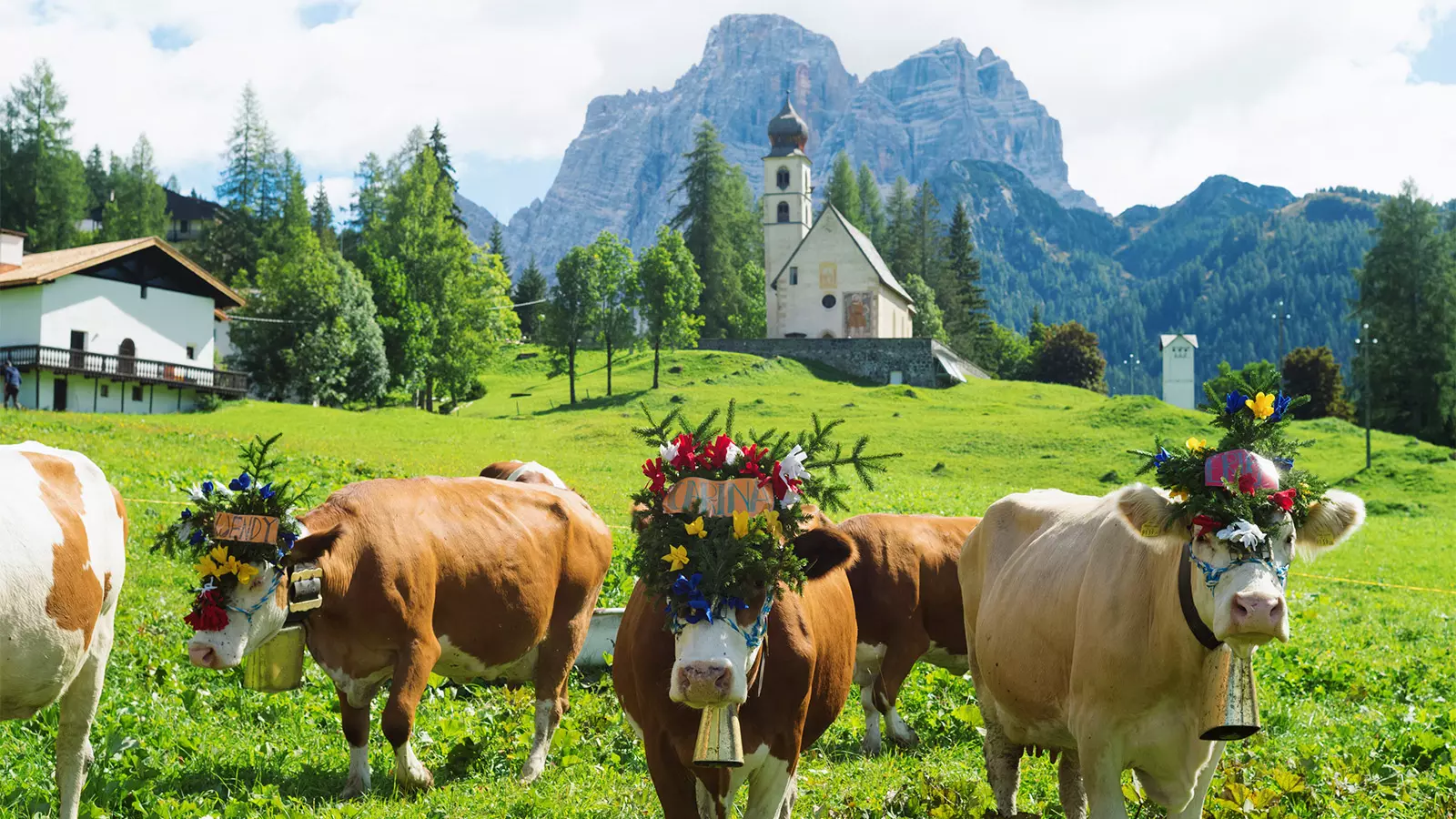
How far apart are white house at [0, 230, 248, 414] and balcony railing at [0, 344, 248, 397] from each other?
0.04m

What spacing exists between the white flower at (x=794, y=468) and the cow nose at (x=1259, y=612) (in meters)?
1.88

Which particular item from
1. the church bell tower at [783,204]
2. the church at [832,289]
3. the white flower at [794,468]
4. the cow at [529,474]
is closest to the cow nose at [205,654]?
the cow at [529,474]

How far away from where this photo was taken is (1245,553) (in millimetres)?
4980

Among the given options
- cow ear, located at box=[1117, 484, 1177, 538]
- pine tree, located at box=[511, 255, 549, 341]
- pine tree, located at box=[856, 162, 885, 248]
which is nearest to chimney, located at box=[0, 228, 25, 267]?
pine tree, located at box=[511, 255, 549, 341]

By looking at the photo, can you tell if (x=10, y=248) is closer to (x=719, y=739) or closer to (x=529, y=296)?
(x=719, y=739)

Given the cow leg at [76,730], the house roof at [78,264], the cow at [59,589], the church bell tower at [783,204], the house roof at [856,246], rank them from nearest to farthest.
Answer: the cow at [59,589], the cow leg at [76,730], the house roof at [78,264], the house roof at [856,246], the church bell tower at [783,204]

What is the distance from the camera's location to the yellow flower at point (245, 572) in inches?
283

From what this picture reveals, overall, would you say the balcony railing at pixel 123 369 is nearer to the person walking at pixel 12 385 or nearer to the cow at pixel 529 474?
the person walking at pixel 12 385

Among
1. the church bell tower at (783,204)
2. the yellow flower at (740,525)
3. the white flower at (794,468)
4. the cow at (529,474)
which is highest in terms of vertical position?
the church bell tower at (783,204)

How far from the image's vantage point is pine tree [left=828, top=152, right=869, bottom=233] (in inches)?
4158

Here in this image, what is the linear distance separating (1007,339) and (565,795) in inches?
4327

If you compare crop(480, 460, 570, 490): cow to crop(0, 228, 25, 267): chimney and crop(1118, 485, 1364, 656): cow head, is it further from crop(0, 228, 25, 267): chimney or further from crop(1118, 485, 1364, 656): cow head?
crop(0, 228, 25, 267): chimney

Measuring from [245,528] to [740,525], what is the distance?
12.2ft

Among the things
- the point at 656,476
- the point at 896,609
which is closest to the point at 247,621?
the point at 656,476
